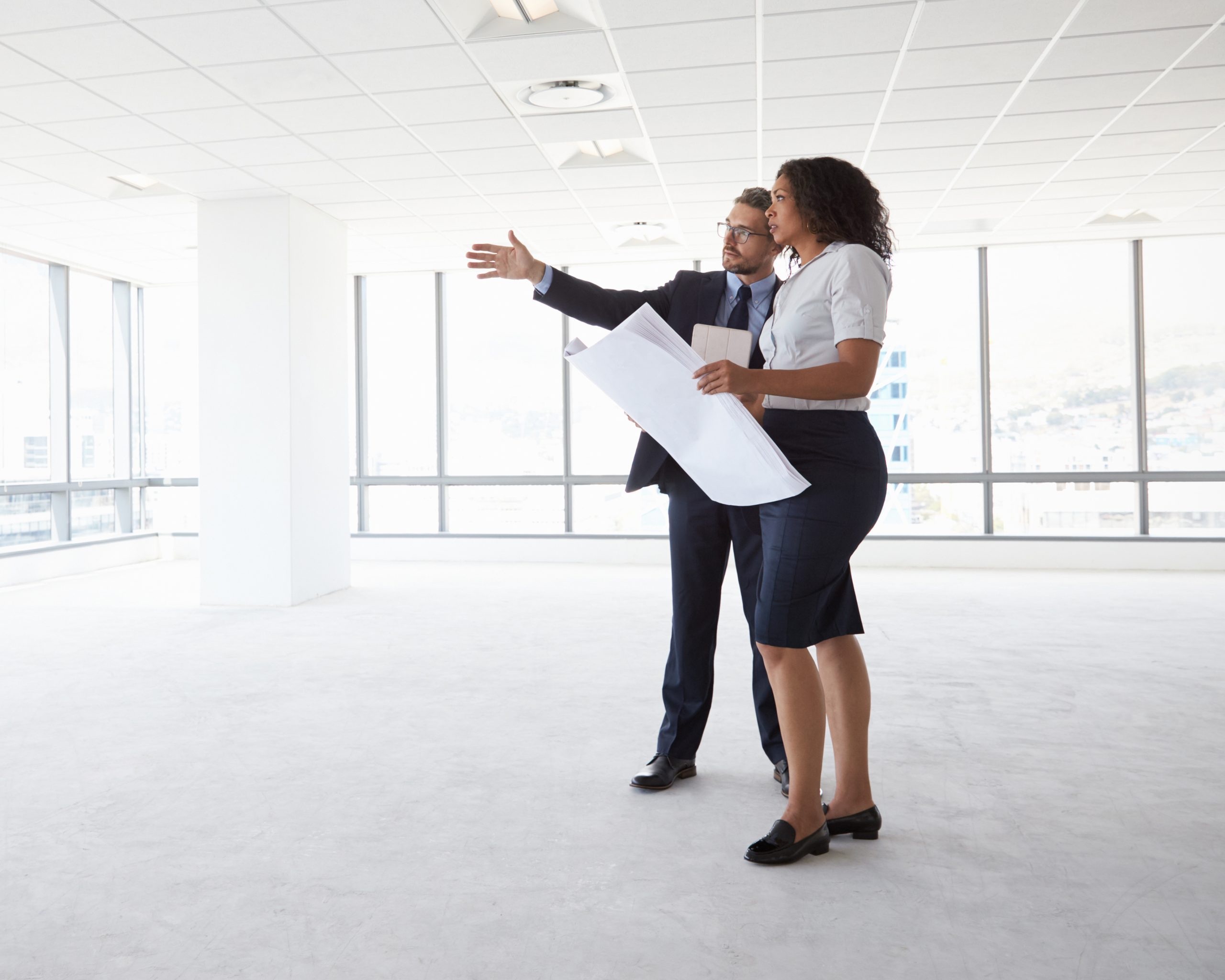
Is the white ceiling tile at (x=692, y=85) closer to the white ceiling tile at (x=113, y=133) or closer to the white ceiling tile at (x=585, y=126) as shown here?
the white ceiling tile at (x=585, y=126)

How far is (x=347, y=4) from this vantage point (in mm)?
3588

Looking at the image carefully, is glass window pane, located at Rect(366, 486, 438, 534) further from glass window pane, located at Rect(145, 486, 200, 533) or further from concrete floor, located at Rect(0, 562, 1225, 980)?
concrete floor, located at Rect(0, 562, 1225, 980)

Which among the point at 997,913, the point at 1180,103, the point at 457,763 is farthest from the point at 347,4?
the point at 1180,103

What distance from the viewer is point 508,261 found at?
87.9 inches

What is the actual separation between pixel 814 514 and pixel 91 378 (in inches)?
340

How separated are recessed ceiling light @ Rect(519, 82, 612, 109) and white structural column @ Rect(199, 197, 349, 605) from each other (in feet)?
7.52

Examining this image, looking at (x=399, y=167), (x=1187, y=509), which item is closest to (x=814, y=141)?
(x=399, y=167)

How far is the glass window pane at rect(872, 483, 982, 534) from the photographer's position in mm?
8312

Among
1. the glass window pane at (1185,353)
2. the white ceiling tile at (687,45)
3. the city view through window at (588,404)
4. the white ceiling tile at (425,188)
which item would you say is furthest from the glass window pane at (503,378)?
the glass window pane at (1185,353)

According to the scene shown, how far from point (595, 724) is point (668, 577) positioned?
4210 mm

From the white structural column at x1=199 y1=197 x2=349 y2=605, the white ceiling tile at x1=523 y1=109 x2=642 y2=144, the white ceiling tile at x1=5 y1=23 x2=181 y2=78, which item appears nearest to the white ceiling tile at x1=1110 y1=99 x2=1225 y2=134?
the white ceiling tile at x1=523 y1=109 x2=642 y2=144

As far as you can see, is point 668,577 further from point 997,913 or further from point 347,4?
point 997,913

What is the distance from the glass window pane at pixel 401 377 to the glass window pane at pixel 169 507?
195 cm

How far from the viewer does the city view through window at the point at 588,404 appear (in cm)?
798
